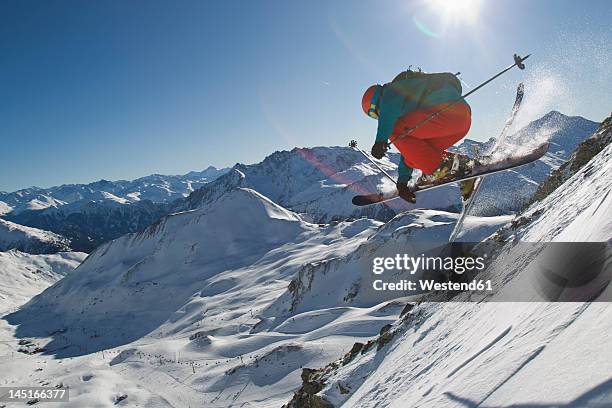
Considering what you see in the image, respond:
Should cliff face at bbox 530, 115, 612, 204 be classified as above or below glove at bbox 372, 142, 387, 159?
above

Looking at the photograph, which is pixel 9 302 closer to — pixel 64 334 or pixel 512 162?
pixel 64 334

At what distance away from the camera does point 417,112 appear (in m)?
5.89

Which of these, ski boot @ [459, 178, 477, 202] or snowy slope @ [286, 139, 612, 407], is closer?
snowy slope @ [286, 139, 612, 407]

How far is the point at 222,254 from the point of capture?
102m

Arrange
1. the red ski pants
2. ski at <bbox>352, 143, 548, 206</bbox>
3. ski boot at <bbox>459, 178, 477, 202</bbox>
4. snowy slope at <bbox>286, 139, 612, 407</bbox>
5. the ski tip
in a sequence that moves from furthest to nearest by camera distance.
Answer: the ski tip < ski boot at <bbox>459, 178, 477, 202</bbox> < ski at <bbox>352, 143, 548, 206</bbox> < the red ski pants < snowy slope at <bbox>286, 139, 612, 407</bbox>

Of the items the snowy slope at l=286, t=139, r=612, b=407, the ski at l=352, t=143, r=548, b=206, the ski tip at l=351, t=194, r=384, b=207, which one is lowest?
the snowy slope at l=286, t=139, r=612, b=407

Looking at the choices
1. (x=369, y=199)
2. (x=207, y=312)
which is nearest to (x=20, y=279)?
(x=207, y=312)

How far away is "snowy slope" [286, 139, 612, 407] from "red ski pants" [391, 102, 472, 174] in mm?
2070

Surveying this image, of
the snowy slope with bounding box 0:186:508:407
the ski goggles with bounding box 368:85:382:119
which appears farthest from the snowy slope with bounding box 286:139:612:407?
the snowy slope with bounding box 0:186:508:407

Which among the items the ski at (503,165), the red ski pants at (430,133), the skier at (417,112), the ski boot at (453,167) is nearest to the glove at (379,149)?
the skier at (417,112)

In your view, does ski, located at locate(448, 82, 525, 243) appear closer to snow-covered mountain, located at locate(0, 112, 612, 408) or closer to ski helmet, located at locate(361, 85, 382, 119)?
snow-covered mountain, located at locate(0, 112, 612, 408)

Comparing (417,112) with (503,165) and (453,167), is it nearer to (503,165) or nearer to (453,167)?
(453,167)

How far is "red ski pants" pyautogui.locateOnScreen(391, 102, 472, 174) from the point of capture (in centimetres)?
592

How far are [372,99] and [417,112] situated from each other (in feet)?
2.37
